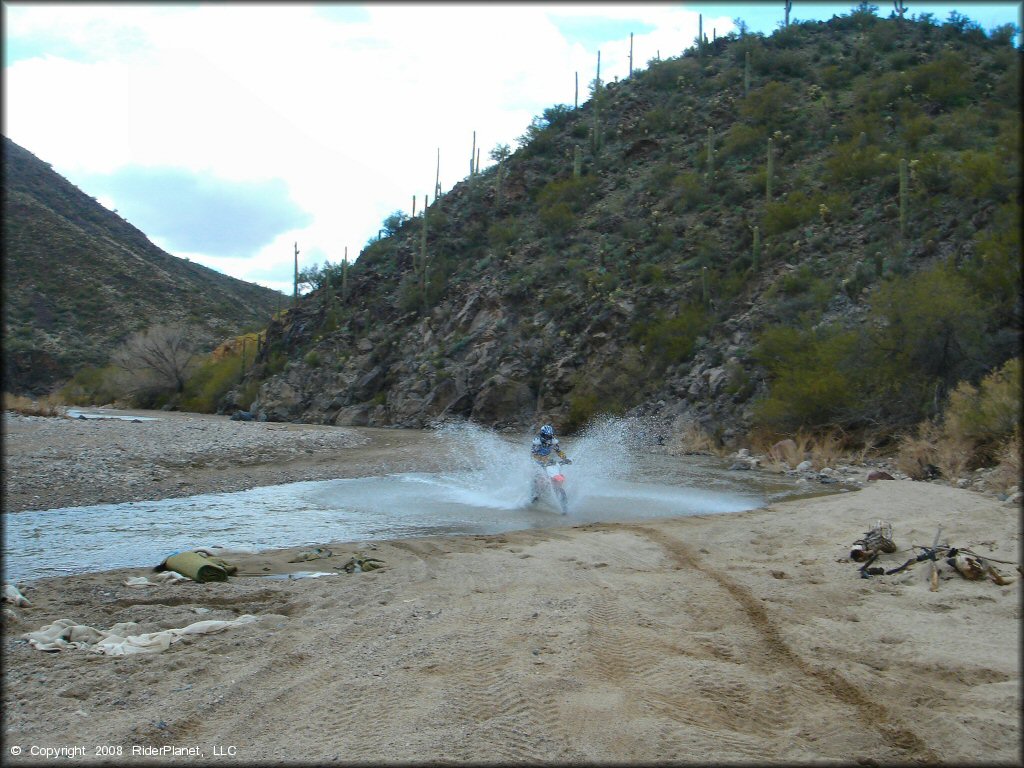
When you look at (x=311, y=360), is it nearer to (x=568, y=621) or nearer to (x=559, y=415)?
(x=559, y=415)

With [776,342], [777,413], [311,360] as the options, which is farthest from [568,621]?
[311,360]

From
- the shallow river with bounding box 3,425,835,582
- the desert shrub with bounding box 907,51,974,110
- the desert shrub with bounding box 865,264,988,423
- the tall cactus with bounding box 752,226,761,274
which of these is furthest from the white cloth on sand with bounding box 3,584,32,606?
the desert shrub with bounding box 907,51,974,110

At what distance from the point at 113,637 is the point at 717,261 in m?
38.5

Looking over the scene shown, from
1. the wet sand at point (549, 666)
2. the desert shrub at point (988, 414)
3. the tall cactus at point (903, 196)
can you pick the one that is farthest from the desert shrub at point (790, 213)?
the wet sand at point (549, 666)

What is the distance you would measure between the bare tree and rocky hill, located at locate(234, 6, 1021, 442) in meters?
9.38

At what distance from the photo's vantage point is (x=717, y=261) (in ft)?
135

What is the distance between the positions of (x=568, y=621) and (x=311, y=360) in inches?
1984

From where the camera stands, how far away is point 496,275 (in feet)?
166

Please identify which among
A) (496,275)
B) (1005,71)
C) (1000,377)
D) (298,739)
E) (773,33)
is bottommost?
(298,739)

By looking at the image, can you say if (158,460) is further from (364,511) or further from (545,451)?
(545,451)

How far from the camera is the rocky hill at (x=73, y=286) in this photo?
202 ft

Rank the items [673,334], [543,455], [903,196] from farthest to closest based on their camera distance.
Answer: [673,334], [903,196], [543,455]

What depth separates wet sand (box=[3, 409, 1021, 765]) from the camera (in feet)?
14.0

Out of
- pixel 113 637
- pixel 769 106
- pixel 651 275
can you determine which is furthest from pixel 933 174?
pixel 113 637
